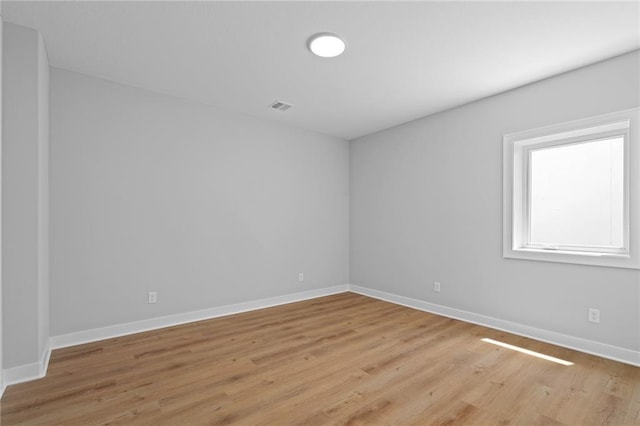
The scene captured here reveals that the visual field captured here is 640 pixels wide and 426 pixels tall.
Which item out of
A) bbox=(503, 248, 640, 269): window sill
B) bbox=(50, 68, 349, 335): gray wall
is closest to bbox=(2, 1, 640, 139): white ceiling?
bbox=(50, 68, 349, 335): gray wall

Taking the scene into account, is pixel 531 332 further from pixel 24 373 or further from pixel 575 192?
pixel 24 373

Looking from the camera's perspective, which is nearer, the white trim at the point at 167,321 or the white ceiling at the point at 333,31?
the white ceiling at the point at 333,31

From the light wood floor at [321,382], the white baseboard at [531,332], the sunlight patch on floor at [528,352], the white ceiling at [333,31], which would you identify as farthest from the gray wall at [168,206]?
the sunlight patch on floor at [528,352]

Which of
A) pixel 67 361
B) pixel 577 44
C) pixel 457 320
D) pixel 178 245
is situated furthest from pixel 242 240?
pixel 577 44

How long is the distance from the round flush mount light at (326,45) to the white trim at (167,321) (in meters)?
3.13

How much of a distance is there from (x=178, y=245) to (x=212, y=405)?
2.06m

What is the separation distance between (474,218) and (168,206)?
363 centimetres

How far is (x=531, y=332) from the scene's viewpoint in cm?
316

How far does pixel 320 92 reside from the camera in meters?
3.48

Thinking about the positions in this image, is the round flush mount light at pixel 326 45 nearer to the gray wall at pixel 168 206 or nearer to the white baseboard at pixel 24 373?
the gray wall at pixel 168 206

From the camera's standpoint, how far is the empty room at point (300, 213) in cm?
213

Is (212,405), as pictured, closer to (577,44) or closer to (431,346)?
(431,346)

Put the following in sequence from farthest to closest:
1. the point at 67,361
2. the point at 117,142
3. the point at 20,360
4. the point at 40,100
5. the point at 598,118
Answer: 1. the point at 117,142
2. the point at 598,118
3. the point at 67,361
4. the point at 40,100
5. the point at 20,360

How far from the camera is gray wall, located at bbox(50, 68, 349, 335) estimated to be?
→ 2.97m
